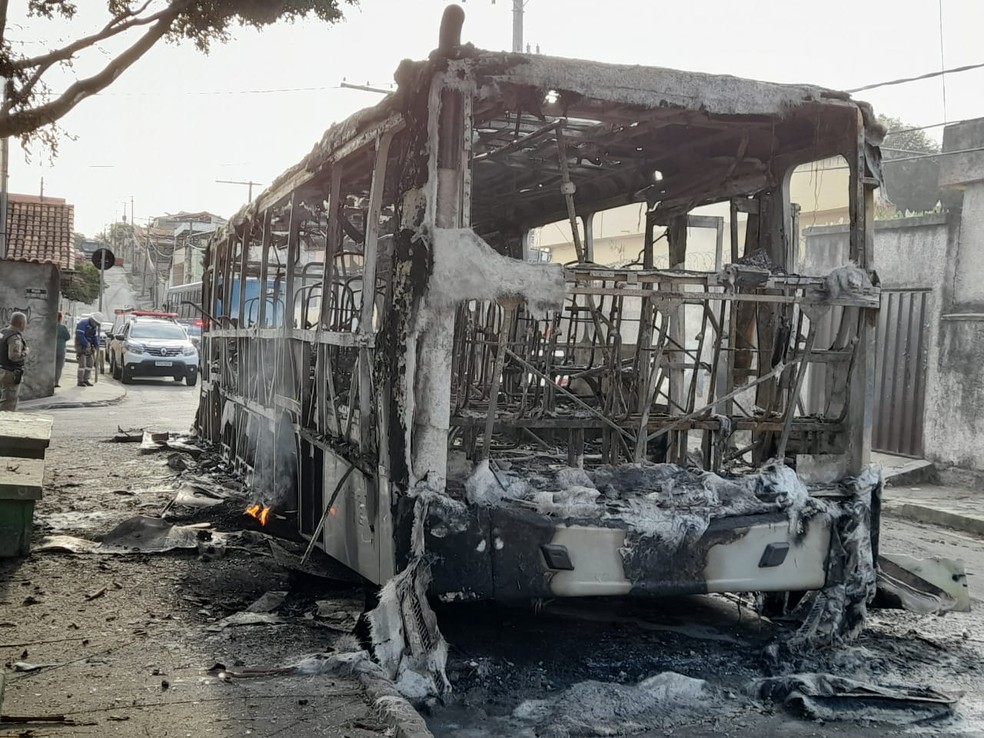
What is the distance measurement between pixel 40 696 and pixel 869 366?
4317 mm

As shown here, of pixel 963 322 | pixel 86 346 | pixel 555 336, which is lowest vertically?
pixel 86 346

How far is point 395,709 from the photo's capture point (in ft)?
11.6

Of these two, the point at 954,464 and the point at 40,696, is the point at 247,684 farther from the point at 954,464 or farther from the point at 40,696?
the point at 954,464

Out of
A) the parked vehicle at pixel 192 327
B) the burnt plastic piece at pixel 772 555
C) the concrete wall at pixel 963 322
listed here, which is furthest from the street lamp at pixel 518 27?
the parked vehicle at pixel 192 327

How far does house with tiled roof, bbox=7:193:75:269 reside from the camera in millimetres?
19416

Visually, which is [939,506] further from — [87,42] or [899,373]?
[87,42]

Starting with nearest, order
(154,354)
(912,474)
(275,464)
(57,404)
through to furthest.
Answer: (275,464)
(912,474)
(57,404)
(154,354)

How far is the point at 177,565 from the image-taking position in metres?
6.06

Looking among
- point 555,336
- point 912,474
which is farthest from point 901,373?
point 555,336

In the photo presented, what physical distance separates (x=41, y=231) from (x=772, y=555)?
2018cm

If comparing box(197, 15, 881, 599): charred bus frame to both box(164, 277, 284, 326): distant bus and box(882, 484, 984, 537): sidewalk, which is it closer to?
box(164, 277, 284, 326): distant bus

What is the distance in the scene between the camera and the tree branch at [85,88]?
16.8ft

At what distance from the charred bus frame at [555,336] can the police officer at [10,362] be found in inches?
288

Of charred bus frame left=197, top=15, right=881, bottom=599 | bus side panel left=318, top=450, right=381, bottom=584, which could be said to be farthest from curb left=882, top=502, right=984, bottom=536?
bus side panel left=318, top=450, right=381, bottom=584
